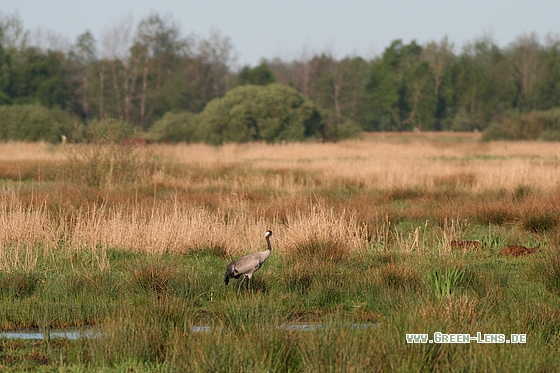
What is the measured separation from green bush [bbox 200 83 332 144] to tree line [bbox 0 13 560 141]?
12.0 metres

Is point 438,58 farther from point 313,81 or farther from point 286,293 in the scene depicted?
point 286,293

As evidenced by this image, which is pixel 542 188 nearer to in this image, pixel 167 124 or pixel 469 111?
pixel 167 124

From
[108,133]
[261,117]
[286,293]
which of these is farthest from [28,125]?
[286,293]

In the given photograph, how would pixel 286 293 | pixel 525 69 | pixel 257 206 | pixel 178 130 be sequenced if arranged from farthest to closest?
pixel 525 69, pixel 178 130, pixel 257 206, pixel 286 293

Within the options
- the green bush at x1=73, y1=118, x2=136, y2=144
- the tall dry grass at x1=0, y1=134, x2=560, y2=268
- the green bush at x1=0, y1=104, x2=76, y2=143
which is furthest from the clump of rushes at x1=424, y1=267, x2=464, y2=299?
the green bush at x1=0, y1=104, x2=76, y2=143

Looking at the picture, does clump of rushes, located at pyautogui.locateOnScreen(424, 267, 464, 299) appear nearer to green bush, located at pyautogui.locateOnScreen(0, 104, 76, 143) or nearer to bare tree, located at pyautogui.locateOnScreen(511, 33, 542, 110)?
green bush, located at pyautogui.locateOnScreen(0, 104, 76, 143)

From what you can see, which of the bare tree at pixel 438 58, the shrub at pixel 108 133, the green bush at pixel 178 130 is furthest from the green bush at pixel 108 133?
the bare tree at pixel 438 58

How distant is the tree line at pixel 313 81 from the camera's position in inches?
2383

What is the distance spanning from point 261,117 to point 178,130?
621 centimetres

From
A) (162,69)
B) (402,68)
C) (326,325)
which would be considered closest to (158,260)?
(326,325)

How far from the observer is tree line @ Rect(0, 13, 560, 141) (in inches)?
2383

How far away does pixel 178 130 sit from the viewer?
159ft

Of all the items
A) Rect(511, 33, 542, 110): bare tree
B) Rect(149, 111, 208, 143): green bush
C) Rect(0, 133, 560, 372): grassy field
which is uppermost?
Rect(511, 33, 542, 110): bare tree

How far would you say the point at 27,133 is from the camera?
147 feet
